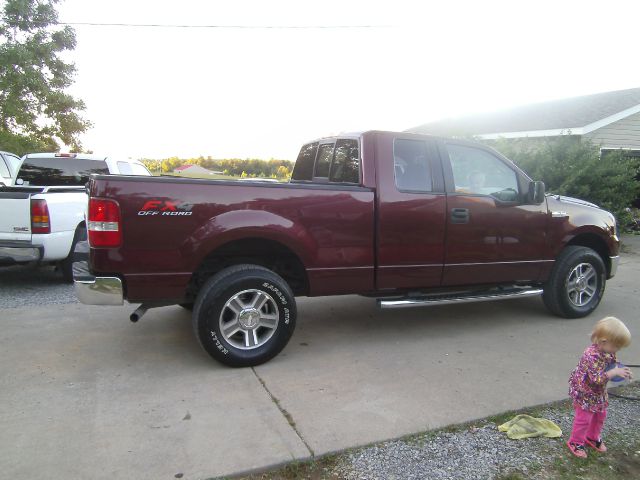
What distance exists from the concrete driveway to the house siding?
9393 mm

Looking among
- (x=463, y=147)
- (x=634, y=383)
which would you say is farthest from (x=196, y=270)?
(x=634, y=383)

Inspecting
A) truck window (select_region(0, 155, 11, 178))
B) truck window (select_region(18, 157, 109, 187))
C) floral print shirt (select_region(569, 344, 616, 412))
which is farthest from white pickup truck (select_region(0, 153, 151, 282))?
truck window (select_region(0, 155, 11, 178))

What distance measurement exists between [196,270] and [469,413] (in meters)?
2.31

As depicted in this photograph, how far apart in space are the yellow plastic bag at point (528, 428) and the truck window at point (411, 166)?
2.18 meters

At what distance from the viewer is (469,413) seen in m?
3.30

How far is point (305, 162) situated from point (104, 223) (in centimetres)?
266

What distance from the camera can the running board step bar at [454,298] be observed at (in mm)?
4484

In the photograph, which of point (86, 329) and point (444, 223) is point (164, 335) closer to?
point (86, 329)

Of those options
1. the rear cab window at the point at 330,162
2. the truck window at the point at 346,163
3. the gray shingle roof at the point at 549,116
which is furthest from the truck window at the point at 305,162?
the gray shingle roof at the point at 549,116

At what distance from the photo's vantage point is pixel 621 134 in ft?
44.5

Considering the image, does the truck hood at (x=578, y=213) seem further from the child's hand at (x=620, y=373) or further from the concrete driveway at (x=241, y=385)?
the child's hand at (x=620, y=373)

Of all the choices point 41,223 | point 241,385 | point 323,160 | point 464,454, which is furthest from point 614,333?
point 41,223

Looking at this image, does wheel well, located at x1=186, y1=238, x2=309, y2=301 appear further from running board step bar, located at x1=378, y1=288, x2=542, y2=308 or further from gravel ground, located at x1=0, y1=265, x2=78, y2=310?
gravel ground, located at x1=0, y1=265, x2=78, y2=310

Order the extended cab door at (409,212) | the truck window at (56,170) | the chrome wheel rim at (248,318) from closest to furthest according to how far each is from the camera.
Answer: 1. the chrome wheel rim at (248,318)
2. the extended cab door at (409,212)
3. the truck window at (56,170)
